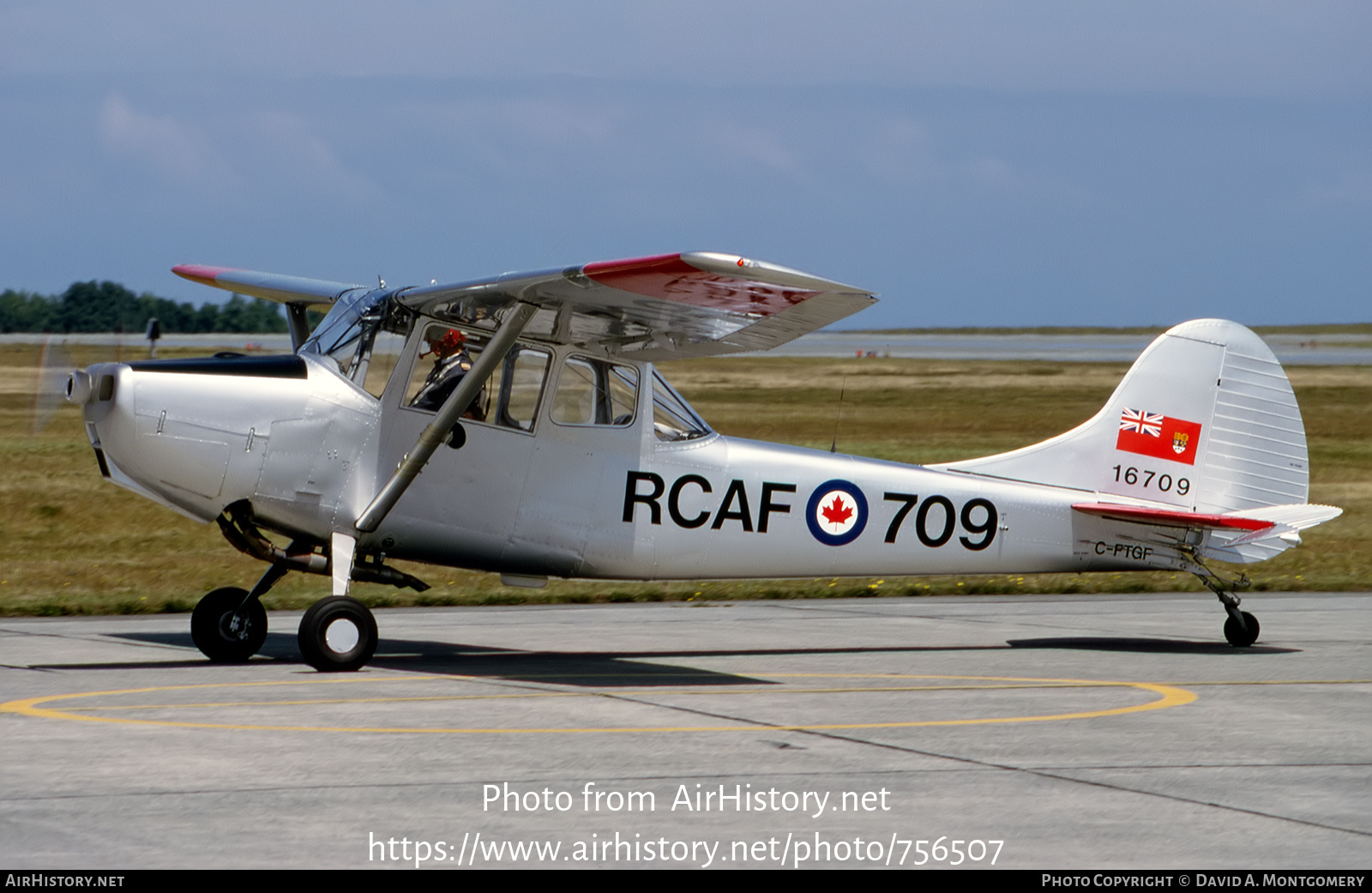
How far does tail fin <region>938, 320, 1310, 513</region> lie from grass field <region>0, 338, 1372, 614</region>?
462cm

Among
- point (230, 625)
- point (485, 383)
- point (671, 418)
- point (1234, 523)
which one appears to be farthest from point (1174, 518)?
point (230, 625)

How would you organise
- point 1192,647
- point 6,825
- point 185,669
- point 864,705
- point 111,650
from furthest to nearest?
point 1192,647
point 111,650
point 185,669
point 864,705
point 6,825

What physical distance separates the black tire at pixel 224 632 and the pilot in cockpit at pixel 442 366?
2067 mm

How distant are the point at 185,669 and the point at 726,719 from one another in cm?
424

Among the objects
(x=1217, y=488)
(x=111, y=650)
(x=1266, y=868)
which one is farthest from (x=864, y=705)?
(x=111, y=650)

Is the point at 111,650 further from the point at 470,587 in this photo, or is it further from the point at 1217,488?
the point at 1217,488

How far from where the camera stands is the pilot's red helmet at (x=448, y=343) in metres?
11.5

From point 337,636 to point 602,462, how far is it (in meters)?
2.38

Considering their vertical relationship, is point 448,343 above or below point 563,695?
above

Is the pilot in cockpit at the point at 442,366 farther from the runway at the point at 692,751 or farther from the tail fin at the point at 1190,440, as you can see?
the tail fin at the point at 1190,440

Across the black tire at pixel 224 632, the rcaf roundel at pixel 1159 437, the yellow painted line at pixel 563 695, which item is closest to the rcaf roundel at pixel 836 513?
the yellow painted line at pixel 563 695

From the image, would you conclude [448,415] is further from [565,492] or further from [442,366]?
[565,492]

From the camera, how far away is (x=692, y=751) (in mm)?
8156

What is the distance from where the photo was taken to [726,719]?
9180 millimetres
